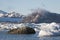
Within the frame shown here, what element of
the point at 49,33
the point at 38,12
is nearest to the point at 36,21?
the point at 38,12

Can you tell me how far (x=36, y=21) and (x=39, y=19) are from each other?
0.73 meters

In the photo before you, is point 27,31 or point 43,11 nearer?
point 27,31

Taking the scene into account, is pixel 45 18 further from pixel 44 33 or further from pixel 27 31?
pixel 44 33

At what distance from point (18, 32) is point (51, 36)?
548cm

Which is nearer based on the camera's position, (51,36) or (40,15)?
(51,36)

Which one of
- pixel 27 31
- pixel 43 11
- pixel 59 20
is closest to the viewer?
pixel 27 31

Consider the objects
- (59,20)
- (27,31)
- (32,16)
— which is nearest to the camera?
(27,31)

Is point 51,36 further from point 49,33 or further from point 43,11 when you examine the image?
point 43,11

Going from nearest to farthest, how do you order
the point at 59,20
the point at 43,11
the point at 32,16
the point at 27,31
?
the point at 27,31, the point at 43,11, the point at 32,16, the point at 59,20

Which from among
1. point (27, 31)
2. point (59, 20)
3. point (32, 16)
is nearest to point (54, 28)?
point (27, 31)

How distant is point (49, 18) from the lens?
190 ft

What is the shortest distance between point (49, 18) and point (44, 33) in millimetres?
30694

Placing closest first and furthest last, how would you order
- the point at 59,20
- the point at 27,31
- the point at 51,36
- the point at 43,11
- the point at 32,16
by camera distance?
the point at 51,36
the point at 27,31
the point at 43,11
the point at 32,16
the point at 59,20

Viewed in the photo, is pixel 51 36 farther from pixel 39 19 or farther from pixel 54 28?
pixel 39 19
